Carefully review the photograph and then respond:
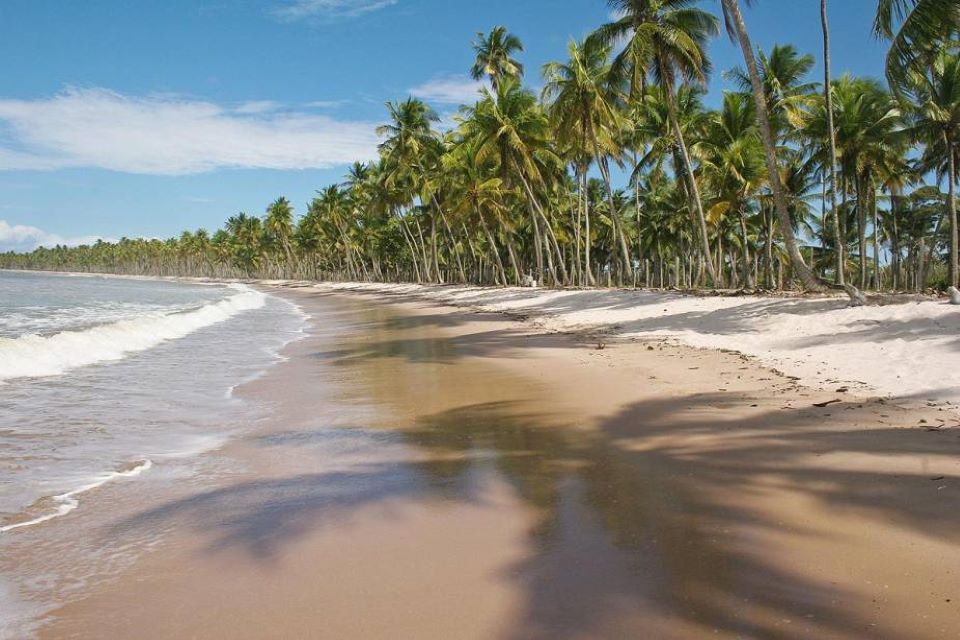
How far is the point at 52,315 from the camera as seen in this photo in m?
27.6

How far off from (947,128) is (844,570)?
83.1ft

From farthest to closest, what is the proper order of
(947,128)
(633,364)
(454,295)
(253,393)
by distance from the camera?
(454,295) < (947,128) < (633,364) < (253,393)

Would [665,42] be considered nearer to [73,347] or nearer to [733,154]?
[733,154]

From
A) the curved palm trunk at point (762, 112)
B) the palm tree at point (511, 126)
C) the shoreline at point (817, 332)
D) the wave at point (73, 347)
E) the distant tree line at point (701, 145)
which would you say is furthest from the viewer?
the palm tree at point (511, 126)

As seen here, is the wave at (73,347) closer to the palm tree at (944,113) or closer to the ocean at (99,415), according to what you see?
the ocean at (99,415)

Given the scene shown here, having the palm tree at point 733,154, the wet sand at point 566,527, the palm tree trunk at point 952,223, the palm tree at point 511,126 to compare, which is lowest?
the wet sand at point 566,527

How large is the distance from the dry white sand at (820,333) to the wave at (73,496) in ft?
24.9

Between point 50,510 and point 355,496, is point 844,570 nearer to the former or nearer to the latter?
point 355,496

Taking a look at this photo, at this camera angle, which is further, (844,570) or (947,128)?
(947,128)

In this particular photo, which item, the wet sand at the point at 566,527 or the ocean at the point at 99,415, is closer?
the wet sand at the point at 566,527

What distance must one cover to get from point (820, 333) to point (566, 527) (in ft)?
30.2

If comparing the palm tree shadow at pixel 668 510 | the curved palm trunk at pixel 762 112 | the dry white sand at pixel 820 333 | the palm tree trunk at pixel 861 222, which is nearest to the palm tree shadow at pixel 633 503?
the palm tree shadow at pixel 668 510

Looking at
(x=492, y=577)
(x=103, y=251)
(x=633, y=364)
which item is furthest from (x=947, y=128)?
(x=103, y=251)

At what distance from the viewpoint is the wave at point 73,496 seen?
4383 millimetres
